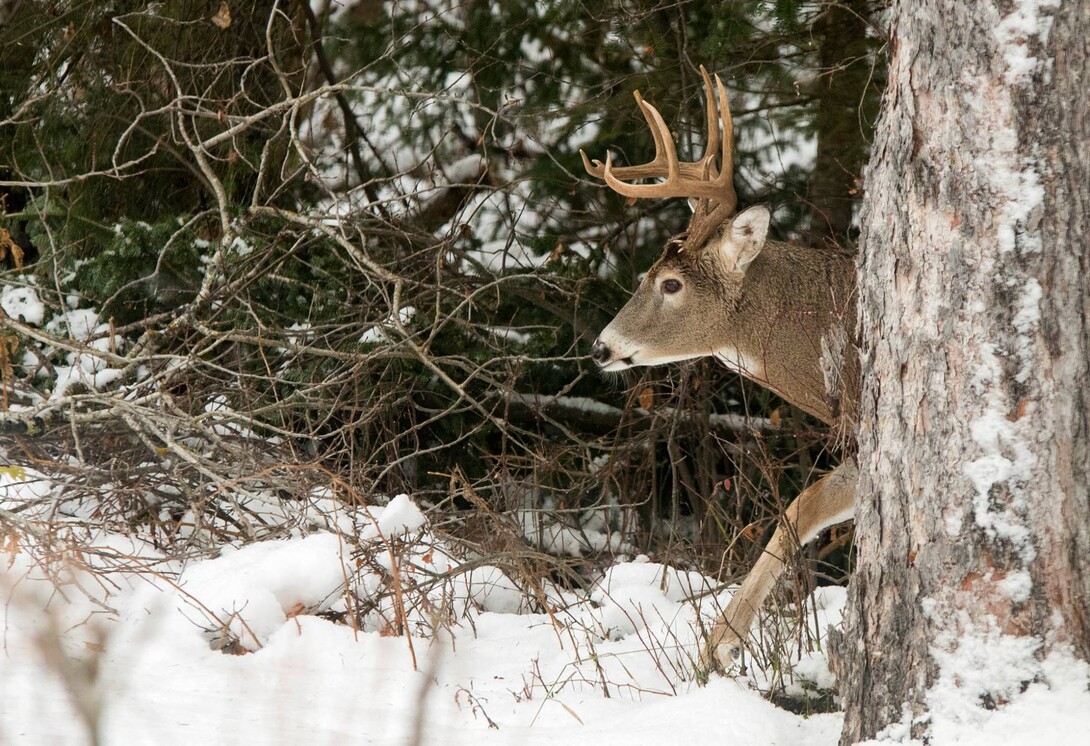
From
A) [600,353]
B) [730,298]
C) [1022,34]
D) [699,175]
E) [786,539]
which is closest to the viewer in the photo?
[1022,34]

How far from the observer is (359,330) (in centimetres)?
682

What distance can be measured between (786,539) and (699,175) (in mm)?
1754

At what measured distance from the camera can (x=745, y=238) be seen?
5008mm

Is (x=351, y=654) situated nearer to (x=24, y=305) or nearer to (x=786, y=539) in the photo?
(x=786, y=539)

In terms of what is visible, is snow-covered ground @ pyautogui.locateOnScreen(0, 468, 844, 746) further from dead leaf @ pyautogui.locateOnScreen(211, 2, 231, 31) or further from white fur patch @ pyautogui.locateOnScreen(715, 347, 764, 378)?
dead leaf @ pyautogui.locateOnScreen(211, 2, 231, 31)

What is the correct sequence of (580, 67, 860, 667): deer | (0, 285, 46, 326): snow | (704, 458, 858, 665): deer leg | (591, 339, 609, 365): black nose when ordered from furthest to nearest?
(0, 285, 46, 326): snow → (591, 339, 609, 365): black nose → (580, 67, 860, 667): deer → (704, 458, 858, 665): deer leg

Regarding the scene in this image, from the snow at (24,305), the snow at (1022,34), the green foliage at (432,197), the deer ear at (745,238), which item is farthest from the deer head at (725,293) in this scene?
the snow at (24,305)

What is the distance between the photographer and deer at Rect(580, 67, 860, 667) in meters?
4.87

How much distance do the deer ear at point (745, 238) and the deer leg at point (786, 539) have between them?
106cm

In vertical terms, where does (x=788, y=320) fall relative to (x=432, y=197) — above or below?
below

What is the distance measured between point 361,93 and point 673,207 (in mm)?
2178

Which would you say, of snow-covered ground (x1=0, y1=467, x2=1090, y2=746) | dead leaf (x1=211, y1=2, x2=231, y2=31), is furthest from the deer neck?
dead leaf (x1=211, y1=2, x2=231, y2=31)

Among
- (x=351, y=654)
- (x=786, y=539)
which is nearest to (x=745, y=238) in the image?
(x=786, y=539)

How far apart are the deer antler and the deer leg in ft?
4.33
